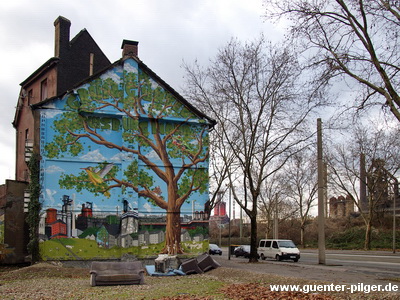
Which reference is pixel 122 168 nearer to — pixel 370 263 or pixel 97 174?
pixel 97 174

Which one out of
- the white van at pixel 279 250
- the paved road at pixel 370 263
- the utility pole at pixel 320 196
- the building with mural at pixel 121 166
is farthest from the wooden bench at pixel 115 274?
the white van at pixel 279 250

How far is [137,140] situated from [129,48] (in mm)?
5374

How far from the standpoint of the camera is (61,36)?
29.6 meters

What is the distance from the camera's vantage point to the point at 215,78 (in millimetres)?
28094

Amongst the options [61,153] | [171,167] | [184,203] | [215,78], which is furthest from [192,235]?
[215,78]

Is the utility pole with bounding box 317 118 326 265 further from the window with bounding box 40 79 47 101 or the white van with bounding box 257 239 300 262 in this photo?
the window with bounding box 40 79 47 101

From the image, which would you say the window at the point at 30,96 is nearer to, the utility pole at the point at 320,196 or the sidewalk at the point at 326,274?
the sidewalk at the point at 326,274

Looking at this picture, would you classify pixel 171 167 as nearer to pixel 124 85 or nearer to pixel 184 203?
pixel 184 203

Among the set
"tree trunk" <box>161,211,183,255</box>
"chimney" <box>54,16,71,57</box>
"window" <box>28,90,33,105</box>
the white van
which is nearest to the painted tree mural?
Answer: "tree trunk" <box>161,211,183,255</box>

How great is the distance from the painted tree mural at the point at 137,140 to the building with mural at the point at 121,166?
5 cm

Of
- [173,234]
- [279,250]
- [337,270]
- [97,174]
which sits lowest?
[279,250]

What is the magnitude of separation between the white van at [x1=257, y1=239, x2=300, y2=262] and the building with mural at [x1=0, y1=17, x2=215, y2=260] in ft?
39.4

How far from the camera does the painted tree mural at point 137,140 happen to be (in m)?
22.7

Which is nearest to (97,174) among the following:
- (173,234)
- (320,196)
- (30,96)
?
(173,234)
